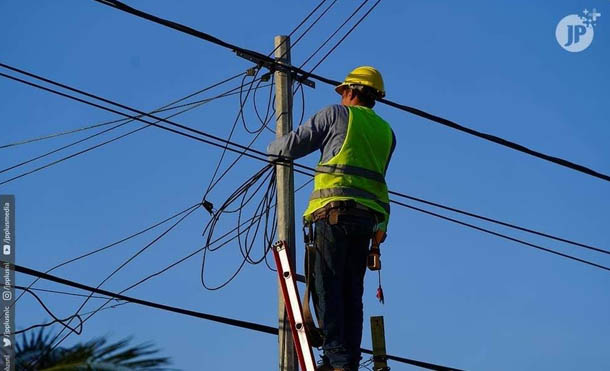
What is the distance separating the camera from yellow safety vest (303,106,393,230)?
7.54 m

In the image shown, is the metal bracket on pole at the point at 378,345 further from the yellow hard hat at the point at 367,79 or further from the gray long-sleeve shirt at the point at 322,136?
the yellow hard hat at the point at 367,79

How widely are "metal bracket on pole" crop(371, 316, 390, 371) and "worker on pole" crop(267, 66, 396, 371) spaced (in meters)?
0.77

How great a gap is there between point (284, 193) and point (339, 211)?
5.25ft

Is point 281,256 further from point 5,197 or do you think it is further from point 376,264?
point 5,197

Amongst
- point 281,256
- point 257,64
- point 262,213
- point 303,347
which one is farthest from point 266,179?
point 303,347

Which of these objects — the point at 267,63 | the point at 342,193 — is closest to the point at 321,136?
the point at 342,193

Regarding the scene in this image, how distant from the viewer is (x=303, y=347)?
24.3ft

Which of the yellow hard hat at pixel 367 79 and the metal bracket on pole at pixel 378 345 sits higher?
the yellow hard hat at pixel 367 79

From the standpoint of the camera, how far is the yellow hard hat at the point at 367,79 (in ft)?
26.0

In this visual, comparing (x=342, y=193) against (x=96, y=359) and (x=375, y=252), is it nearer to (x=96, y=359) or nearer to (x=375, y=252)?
(x=375, y=252)

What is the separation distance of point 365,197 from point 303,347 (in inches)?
41.5

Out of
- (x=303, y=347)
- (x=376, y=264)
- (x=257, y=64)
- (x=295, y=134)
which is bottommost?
(x=303, y=347)

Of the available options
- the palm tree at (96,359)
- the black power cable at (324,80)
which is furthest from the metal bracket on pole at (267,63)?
the palm tree at (96,359)

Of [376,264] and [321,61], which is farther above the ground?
[321,61]
